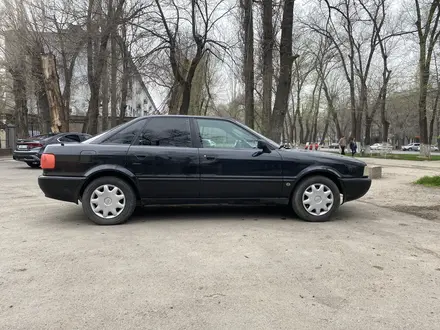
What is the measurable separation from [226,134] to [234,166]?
545mm

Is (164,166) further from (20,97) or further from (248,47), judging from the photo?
(20,97)

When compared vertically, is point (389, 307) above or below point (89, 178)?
below

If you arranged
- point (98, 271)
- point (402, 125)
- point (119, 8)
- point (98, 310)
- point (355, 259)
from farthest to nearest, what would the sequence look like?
point (402, 125) → point (119, 8) → point (355, 259) → point (98, 271) → point (98, 310)

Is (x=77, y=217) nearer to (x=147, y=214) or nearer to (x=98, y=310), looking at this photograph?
(x=147, y=214)

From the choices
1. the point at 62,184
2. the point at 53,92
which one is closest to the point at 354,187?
the point at 62,184

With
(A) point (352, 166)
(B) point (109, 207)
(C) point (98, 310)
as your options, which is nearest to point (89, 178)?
(B) point (109, 207)

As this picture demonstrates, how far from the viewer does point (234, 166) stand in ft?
17.8

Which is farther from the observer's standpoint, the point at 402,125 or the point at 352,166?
the point at 402,125

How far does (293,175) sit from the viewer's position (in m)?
5.52

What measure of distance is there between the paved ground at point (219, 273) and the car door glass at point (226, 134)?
1.21 m

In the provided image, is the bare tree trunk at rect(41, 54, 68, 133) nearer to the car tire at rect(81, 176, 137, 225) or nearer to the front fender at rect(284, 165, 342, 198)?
the car tire at rect(81, 176, 137, 225)

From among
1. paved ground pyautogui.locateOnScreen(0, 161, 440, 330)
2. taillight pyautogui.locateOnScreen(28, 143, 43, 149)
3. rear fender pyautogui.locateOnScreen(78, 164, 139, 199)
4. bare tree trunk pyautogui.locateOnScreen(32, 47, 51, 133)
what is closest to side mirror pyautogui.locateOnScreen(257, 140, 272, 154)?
paved ground pyautogui.locateOnScreen(0, 161, 440, 330)

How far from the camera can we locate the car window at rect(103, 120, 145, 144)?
538 cm

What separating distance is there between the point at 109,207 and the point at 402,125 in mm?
75165
